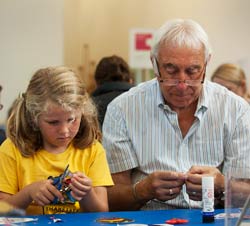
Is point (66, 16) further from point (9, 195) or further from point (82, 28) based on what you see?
point (9, 195)

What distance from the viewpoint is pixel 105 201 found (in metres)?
2.36

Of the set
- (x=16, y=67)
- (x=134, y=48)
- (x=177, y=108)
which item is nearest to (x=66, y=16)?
(x=134, y=48)

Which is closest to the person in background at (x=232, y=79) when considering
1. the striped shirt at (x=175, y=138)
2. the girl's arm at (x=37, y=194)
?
the striped shirt at (x=175, y=138)

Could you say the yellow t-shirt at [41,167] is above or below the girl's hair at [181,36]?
below

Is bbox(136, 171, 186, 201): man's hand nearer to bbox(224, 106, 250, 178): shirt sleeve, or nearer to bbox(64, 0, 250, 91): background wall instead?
bbox(224, 106, 250, 178): shirt sleeve

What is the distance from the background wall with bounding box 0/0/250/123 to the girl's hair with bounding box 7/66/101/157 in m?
3.26

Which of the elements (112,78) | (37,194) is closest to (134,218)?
(37,194)

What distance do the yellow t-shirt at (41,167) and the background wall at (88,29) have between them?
3.39 m

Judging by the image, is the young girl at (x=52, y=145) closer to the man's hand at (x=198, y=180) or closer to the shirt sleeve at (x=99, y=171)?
the shirt sleeve at (x=99, y=171)

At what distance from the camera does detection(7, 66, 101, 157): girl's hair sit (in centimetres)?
237

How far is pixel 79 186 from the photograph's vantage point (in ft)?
6.93

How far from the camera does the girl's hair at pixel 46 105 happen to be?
2367 millimetres

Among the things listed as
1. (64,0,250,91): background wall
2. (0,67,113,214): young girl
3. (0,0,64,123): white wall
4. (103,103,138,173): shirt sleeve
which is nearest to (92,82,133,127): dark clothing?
(0,0,64,123): white wall

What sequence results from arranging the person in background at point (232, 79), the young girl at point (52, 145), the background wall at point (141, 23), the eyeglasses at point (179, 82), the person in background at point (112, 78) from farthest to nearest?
the background wall at point (141, 23)
the person in background at point (232, 79)
the person in background at point (112, 78)
the eyeglasses at point (179, 82)
the young girl at point (52, 145)
